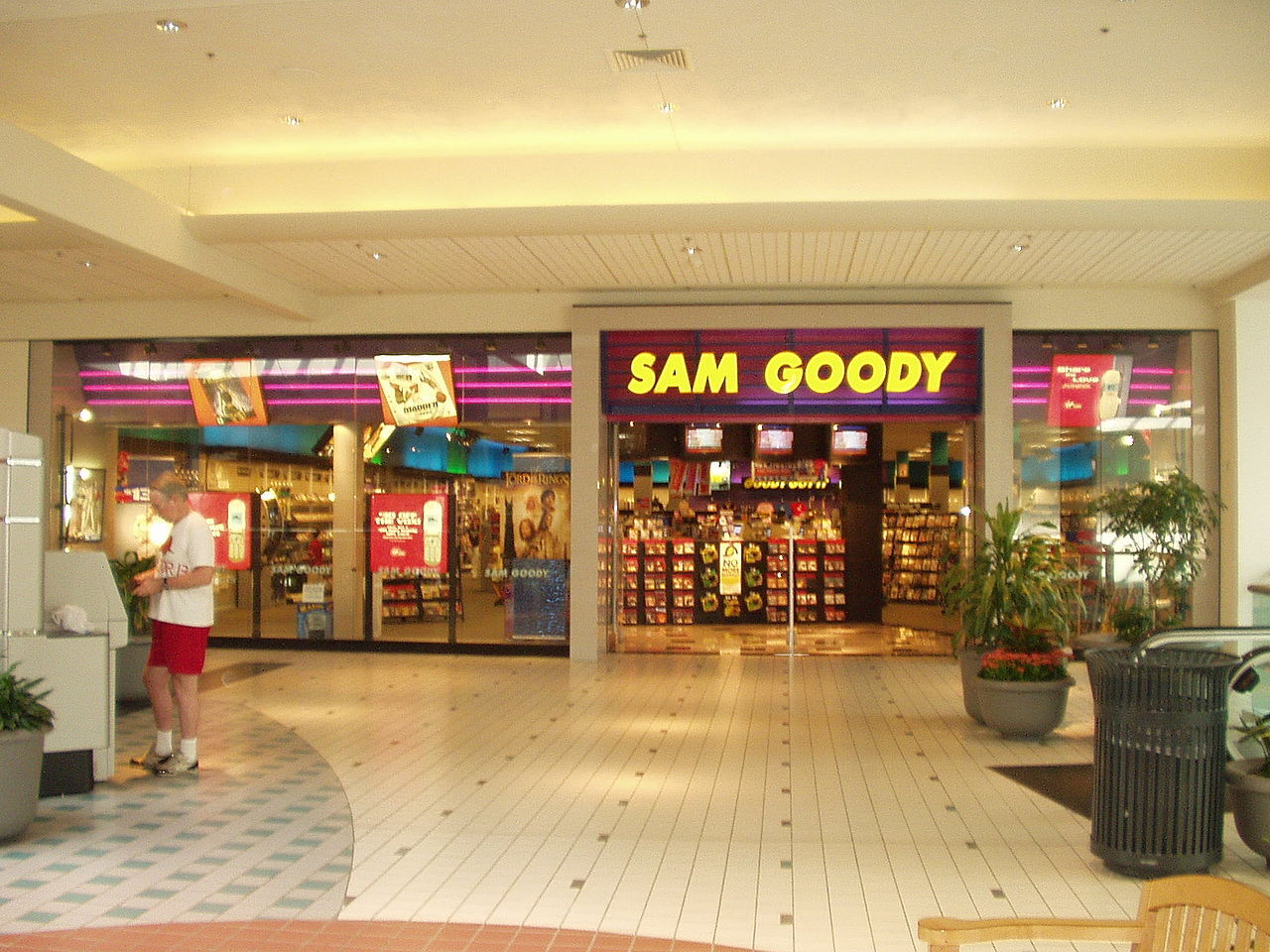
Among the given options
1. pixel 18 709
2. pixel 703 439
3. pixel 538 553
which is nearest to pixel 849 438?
pixel 703 439

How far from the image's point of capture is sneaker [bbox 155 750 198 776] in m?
6.59

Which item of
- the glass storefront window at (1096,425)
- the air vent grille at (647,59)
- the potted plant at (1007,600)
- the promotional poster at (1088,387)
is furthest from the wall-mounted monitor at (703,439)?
the air vent grille at (647,59)

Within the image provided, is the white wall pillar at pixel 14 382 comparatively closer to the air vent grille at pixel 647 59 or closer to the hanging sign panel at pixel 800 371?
the hanging sign panel at pixel 800 371

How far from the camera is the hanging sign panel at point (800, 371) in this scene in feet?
37.9

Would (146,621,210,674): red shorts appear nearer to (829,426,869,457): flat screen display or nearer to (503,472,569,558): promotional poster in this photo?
(503,472,569,558): promotional poster

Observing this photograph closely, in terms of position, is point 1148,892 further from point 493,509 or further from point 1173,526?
point 493,509

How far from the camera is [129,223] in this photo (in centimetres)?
859

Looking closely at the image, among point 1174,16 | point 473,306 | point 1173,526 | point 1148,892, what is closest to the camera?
point 1148,892

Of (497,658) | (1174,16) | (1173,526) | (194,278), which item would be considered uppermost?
(1174,16)

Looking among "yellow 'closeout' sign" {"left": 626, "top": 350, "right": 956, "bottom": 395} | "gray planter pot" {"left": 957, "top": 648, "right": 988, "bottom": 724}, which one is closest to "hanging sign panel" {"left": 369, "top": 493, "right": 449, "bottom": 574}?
"yellow 'closeout' sign" {"left": 626, "top": 350, "right": 956, "bottom": 395}

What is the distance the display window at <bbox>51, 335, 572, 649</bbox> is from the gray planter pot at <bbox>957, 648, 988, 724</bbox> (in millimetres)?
4692

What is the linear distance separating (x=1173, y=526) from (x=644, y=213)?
5626 mm

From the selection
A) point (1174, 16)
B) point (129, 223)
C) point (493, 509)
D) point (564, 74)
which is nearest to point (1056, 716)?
point (1174, 16)

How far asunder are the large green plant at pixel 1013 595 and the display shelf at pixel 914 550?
6320mm
